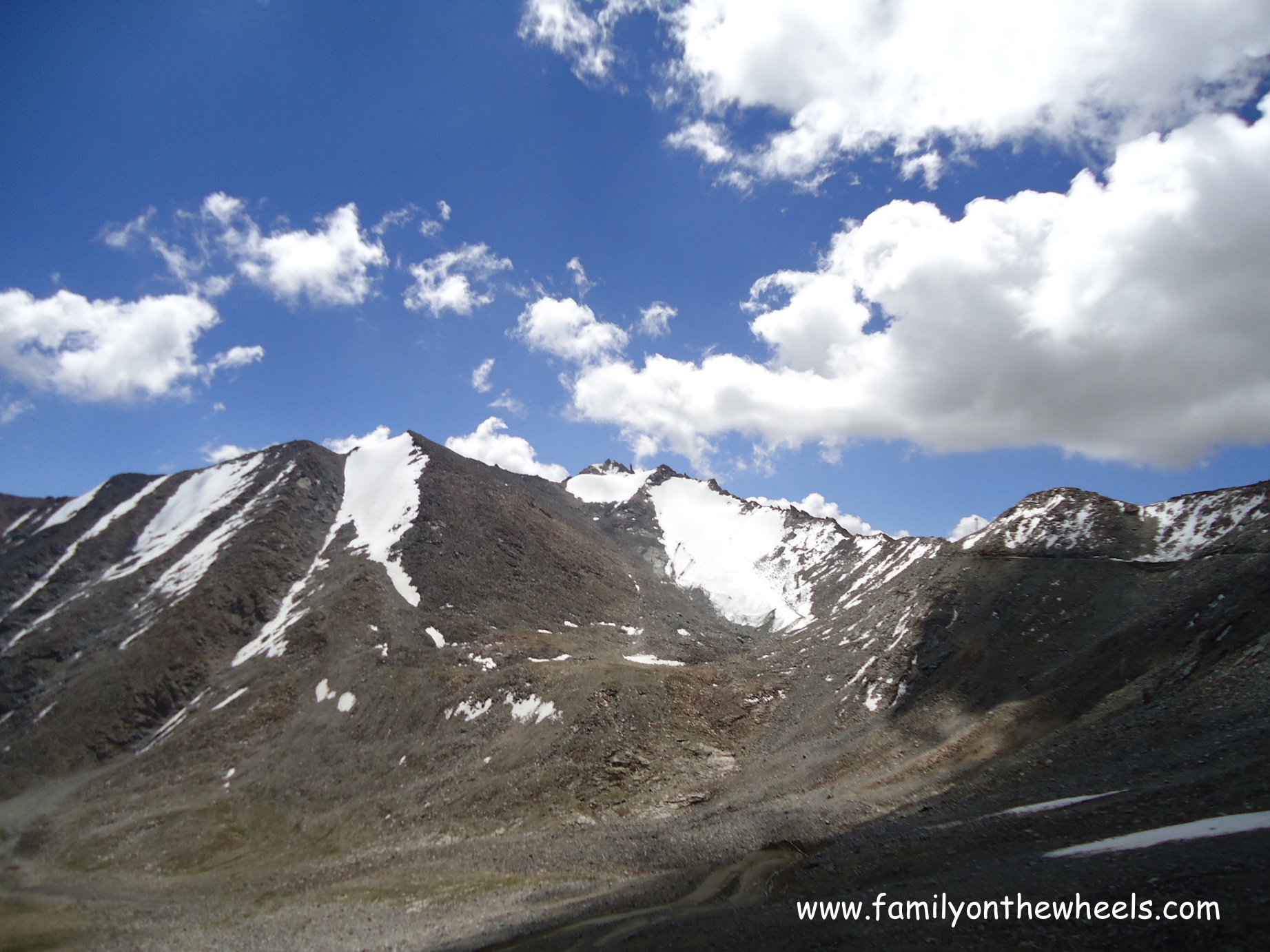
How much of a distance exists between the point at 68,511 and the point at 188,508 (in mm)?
37264

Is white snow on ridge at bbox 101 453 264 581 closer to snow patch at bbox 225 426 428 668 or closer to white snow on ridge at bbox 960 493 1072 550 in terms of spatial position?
snow patch at bbox 225 426 428 668

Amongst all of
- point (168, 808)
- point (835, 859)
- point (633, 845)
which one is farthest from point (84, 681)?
point (835, 859)

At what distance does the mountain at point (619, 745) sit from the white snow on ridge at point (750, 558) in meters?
13.8

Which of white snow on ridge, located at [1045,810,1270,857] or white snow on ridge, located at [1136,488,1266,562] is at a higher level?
white snow on ridge, located at [1136,488,1266,562]

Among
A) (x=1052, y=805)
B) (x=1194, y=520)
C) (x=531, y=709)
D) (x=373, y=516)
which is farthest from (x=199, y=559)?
(x=1194, y=520)

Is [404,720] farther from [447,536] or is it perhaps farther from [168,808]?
[447,536]

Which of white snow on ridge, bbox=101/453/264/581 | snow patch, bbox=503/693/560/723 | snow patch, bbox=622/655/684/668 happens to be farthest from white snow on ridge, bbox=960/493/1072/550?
white snow on ridge, bbox=101/453/264/581

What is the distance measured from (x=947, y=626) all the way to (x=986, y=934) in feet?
135

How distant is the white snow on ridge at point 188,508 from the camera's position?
12838 cm

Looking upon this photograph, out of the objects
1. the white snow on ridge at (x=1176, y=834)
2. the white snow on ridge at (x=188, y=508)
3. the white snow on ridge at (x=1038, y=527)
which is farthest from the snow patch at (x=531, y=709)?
the white snow on ridge at (x=188, y=508)

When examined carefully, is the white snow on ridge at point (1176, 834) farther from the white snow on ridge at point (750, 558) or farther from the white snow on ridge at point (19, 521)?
the white snow on ridge at point (19, 521)

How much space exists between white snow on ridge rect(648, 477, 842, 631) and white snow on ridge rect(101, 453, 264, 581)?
4191 inches

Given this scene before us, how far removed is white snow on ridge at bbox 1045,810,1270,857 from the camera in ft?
57.4

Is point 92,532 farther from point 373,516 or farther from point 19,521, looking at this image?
point 373,516
